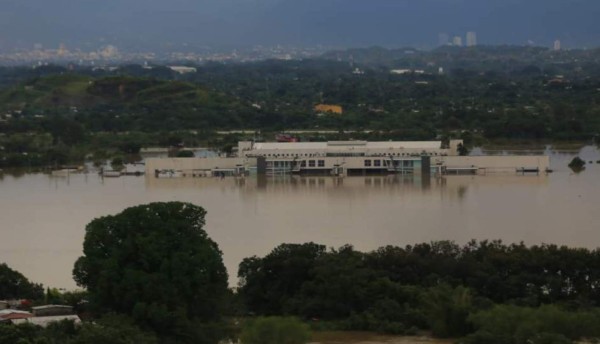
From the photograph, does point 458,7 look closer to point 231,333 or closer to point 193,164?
point 193,164

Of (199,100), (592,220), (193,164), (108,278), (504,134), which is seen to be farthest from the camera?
(199,100)

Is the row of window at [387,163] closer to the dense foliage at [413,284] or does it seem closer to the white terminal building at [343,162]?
the white terminal building at [343,162]

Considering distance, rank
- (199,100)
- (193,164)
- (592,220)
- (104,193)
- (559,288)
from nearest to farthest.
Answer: (559,288) < (592,220) < (104,193) < (193,164) < (199,100)

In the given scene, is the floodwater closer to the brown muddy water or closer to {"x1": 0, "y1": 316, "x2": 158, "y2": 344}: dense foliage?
the brown muddy water

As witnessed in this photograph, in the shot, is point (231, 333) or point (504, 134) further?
point (504, 134)

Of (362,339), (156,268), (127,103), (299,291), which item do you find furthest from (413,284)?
(127,103)

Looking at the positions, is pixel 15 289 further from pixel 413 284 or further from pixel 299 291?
pixel 413 284

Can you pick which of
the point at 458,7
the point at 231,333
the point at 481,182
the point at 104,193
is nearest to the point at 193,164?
the point at 104,193

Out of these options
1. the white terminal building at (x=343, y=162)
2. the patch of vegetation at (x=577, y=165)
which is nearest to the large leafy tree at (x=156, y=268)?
the white terminal building at (x=343, y=162)
